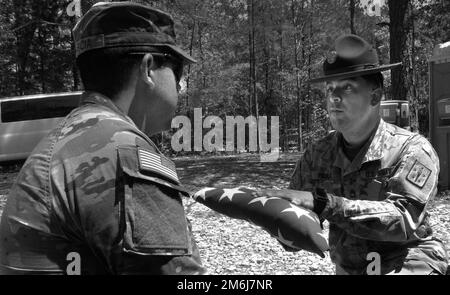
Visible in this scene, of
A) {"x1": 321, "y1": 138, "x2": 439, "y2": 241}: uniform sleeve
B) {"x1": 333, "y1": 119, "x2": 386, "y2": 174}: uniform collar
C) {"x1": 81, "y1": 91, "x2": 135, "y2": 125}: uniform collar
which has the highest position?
{"x1": 81, "y1": 91, "x2": 135, "y2": 125}: uniform collar

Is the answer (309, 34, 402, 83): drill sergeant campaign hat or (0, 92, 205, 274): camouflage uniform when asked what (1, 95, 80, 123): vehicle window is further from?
(0, 92, 205, 274): camouflage uniform

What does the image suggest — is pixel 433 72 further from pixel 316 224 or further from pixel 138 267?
pixel 138 267

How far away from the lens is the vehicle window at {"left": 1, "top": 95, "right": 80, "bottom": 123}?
13.7m

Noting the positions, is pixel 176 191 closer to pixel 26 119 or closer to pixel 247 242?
pixel 247 242

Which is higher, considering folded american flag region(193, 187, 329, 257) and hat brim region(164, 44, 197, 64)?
hat brim region(164, 44, 197, 64)

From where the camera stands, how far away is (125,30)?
1.38 meters

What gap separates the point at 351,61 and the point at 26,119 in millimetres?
12878

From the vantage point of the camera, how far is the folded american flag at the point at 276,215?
5.28 ft

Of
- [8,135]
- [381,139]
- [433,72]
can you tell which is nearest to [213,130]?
[8,135]

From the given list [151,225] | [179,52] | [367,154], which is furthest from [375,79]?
[151,225]

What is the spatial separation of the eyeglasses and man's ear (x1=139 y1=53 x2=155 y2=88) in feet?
0.05

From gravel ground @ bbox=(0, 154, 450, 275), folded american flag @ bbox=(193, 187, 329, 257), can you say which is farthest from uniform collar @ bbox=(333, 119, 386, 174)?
gravel ground @ bbox=(0, 154, 450, 275)

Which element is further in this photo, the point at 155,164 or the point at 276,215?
the point at 276,215

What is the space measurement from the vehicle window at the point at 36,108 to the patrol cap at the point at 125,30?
12853 mm
